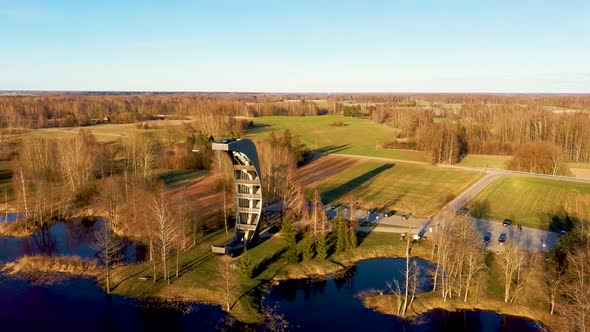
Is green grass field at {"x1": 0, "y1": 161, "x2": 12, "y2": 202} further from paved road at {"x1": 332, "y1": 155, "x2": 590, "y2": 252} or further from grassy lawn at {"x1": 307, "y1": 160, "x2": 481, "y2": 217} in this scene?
paved road at {"x1": 332, "y1": 155, "x2": 590, "y2": 252}

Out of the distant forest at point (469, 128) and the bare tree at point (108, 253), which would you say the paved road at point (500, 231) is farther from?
the bare tree at point (108, 253)

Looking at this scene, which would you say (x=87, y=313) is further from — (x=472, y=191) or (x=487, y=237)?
(x=472, y=191)

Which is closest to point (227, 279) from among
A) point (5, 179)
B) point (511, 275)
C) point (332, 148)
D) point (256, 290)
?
point (256, 290)

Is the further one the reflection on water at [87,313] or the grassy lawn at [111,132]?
the grassy lawn at [111,132]

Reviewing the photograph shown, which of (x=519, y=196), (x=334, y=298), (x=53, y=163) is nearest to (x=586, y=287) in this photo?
(x=334, y=298)

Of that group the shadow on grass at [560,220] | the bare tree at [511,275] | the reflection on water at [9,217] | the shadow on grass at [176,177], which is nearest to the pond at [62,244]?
the reflection on water at [9,217]

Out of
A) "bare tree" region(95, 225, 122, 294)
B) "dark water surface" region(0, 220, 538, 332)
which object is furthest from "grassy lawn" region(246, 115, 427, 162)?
"bare tree" region(95, 225, 122, 294)
